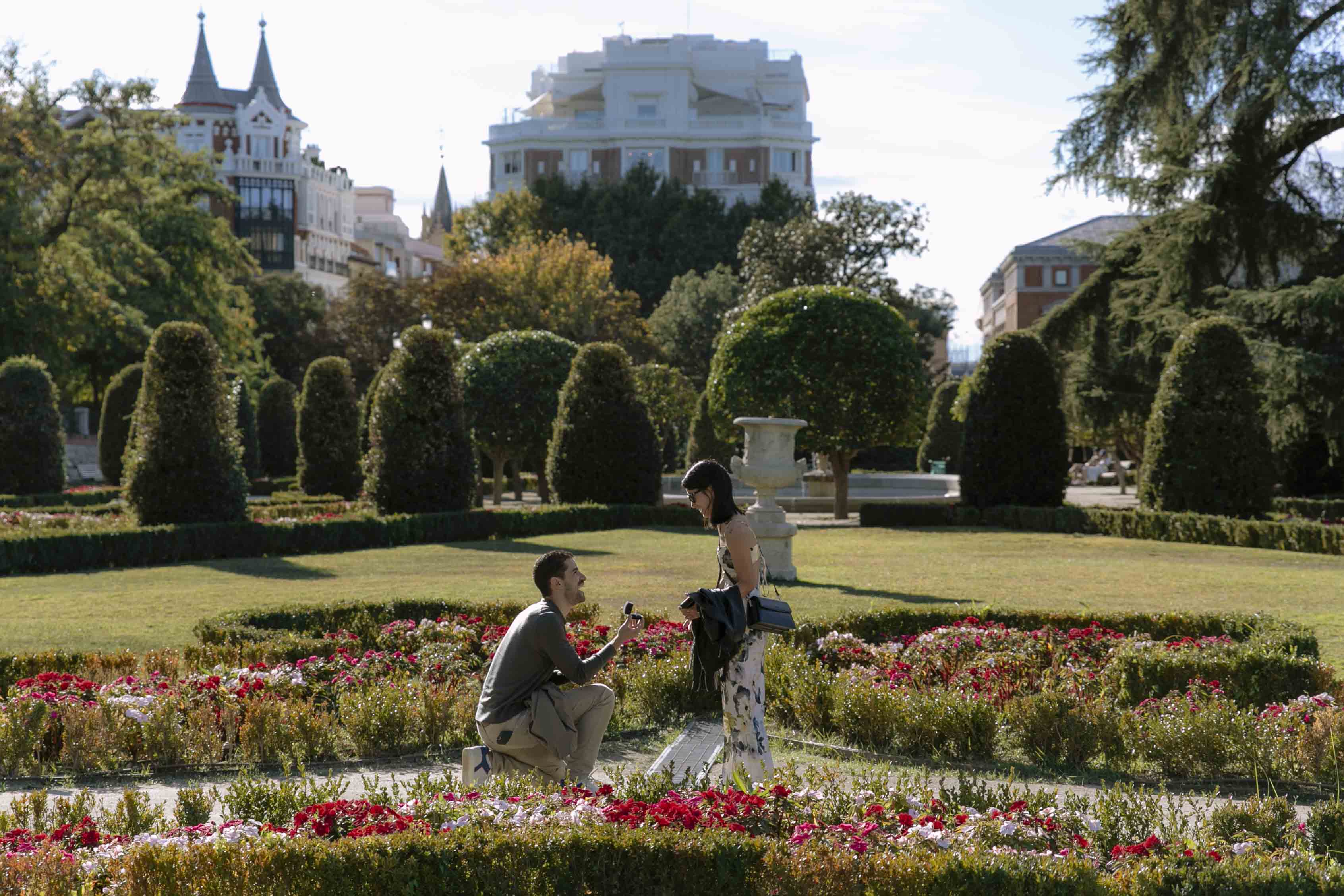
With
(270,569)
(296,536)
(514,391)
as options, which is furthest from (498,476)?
(270,569)

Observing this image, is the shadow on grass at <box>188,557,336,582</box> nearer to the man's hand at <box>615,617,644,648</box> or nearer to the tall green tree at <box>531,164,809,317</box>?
the man's hand at <box>615,617,644,648</box>

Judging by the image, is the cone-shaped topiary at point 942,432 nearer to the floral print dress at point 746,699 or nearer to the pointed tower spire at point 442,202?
the floral print dress at point 746,699

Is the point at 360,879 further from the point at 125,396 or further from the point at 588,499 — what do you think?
the point at 125,396

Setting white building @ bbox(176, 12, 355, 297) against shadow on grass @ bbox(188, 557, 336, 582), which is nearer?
shadow on grass @ bbox(188, 557, 336, 582)

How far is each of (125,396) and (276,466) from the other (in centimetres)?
660

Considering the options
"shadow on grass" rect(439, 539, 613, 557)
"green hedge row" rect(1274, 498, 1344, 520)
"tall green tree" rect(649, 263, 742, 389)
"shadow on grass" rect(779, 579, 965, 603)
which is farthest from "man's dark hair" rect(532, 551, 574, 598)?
"tall green tree" rect(649, 263, 742, 389)

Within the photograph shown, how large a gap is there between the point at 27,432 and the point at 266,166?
256 feet

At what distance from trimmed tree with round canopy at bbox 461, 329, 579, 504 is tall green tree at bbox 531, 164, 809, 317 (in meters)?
37.3

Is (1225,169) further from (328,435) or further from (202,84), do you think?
(202,84)

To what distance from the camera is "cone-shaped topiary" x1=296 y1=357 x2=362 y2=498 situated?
30547 mm

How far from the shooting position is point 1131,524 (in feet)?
71.5

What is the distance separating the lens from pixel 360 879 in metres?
4.57

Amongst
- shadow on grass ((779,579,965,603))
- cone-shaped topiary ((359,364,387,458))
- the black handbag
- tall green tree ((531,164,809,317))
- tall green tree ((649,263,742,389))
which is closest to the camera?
the black handbag

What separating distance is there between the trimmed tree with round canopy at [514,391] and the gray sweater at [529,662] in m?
22.3
